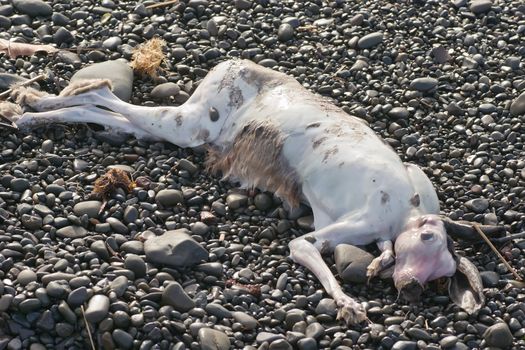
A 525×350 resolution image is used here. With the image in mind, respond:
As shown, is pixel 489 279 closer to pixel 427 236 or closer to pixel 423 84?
pixel 427 236

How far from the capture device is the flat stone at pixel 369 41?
Answer: 972 centimetres

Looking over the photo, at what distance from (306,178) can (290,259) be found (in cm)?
73

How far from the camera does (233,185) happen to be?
8.02 meters

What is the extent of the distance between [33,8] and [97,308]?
439 cm

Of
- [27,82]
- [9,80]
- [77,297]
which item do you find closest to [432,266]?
[77,297]

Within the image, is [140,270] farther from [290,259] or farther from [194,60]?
[194,60]

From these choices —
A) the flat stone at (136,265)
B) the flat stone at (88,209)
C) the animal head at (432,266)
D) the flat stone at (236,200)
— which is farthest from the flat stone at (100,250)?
the animal head at (432,266)

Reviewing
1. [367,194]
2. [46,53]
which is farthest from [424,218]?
[46,53]

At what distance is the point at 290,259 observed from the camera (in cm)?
721

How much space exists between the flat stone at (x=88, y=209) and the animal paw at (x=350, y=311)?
74.7 inches

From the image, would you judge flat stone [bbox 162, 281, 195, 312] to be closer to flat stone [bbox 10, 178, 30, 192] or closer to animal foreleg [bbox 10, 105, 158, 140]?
flat stone [bbox 10, 178, 30, 192]

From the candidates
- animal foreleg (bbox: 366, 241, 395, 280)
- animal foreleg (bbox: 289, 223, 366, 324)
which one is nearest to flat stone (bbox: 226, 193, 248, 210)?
animal foreleg (bbox: 289, 223, 366, 324)

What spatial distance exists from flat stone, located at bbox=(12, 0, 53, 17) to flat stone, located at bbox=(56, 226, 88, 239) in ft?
11.1

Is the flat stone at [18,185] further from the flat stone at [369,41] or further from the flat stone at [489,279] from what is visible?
the flat stone at [369,41]
